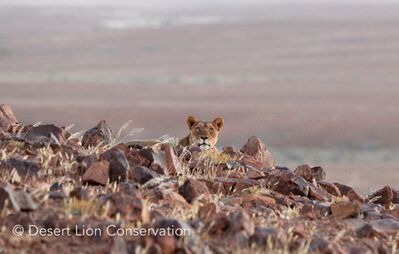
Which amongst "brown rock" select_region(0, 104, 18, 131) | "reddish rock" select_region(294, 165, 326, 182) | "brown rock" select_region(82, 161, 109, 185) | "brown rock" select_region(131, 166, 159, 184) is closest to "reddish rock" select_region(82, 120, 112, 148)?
"brown rock" select_region(0, 104, 18, 131)

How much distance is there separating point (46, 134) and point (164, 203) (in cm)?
246

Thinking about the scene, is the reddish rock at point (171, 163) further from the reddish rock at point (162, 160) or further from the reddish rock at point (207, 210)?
the reddish rock at point (207, 210)

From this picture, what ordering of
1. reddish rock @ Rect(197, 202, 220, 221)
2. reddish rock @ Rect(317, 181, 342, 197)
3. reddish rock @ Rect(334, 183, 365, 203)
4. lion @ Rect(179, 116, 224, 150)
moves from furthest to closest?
lion @ Rect(179, 116, 224, 150) < reddish rock @ Rect(317, 181, 342, 197) < reddish rock @ Rect(334, 183, 365, 203) < reddish rock @ Rect(197, 202, 220, 221)

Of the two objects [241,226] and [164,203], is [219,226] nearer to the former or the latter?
[241,226]

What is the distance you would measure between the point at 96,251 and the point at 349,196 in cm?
461

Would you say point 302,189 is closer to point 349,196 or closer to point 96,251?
point 349,196

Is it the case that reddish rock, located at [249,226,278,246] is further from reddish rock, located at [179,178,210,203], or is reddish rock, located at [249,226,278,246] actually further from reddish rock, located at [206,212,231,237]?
reddish rock, located at [179,178,210,203]

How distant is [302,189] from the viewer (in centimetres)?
1112

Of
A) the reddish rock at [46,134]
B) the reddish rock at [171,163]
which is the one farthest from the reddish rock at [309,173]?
the reddish rock at [46,134]

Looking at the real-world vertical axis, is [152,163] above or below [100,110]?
above

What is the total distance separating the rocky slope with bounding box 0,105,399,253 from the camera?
782 cm

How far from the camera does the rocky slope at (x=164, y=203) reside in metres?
7.82

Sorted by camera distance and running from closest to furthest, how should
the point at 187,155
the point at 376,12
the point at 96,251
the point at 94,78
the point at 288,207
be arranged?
the point at 96,251 → the point at 288,207 → the point at 187,155 → the point at 94,78 → the point at 376,12

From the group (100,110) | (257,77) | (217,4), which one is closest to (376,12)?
(217,4)
